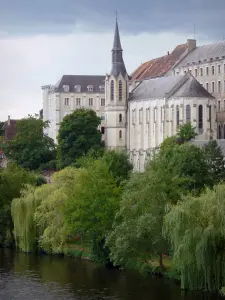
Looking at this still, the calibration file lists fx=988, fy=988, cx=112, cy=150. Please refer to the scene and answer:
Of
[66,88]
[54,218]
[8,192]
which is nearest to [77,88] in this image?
[66,88]

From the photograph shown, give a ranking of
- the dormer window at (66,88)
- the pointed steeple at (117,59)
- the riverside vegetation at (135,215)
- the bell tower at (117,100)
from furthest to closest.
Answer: the dormer window at (66,88)
the pointed steeple at (117,59)
the bell tower at (117,100)
the riverside vegetation at (135,215)

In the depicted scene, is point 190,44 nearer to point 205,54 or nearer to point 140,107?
point 205,54

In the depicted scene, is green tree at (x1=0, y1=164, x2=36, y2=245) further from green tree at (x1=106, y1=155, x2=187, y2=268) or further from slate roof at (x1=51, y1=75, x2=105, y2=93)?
slate roof at (x1=51, y1=75, x2=105, y2=93)

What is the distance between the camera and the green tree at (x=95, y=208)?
286 feet

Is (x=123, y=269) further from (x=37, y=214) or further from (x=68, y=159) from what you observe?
(x=68, y=159)

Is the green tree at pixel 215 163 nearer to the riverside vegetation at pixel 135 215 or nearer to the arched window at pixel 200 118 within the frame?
the riverside vegetation at pixel 135 215

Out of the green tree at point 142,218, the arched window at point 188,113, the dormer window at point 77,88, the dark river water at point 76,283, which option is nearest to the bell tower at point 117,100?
the arched window at point 188,113

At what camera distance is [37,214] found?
94.7 meters

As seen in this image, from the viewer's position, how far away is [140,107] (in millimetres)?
155875

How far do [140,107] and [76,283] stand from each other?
7915 centimetres

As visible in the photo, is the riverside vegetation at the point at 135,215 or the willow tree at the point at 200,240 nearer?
the willow tree at the point at 200,240

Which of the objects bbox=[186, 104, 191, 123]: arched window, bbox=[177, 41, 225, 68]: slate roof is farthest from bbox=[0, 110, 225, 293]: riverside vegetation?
bbox=[177, 41, 225, 68]: slate roof

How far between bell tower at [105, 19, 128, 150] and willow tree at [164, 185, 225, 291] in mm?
87406

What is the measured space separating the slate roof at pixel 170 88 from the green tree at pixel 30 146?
17.3 m
